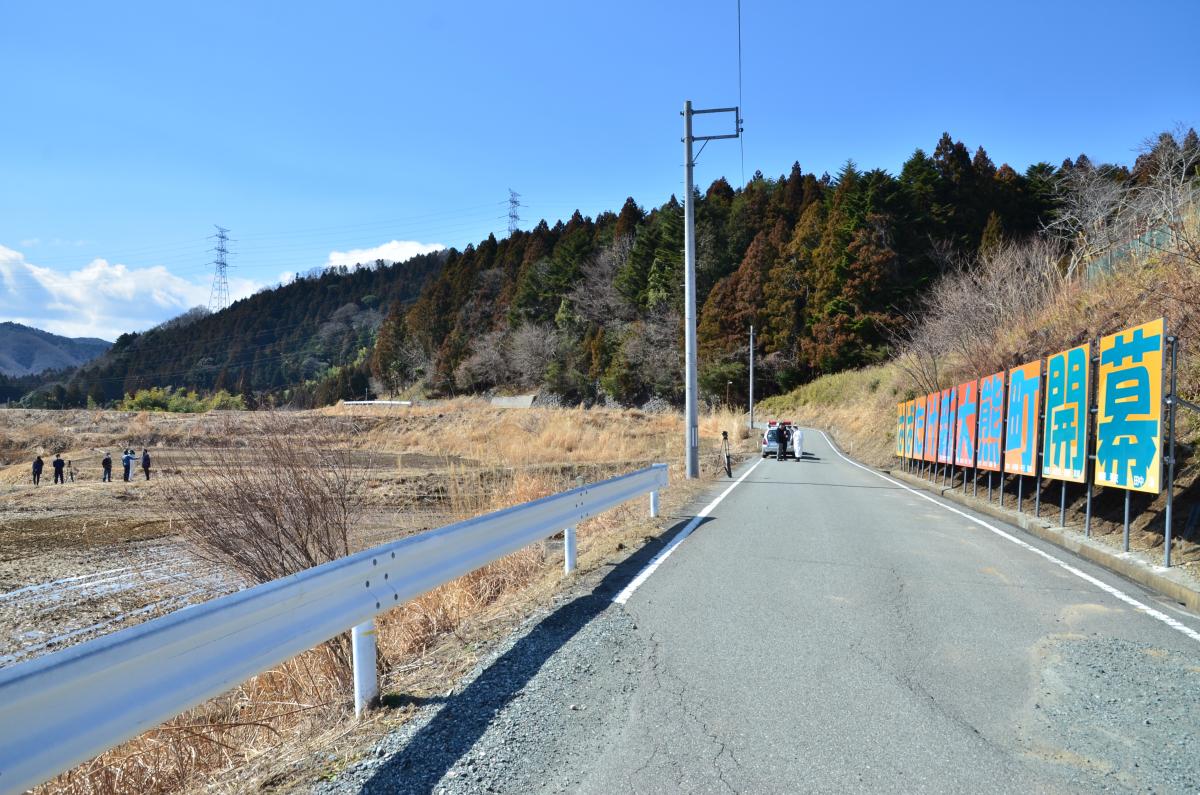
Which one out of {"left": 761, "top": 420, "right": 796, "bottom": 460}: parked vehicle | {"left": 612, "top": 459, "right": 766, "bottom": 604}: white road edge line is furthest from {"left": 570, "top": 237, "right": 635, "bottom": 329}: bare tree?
{"left": 612, "top": 459, "right": 766, "bottom": 604}: white road edge line

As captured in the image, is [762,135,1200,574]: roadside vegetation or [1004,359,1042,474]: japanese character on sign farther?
[1004,359,1042,474]: japanese character on sign

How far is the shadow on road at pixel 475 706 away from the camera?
11.2ft

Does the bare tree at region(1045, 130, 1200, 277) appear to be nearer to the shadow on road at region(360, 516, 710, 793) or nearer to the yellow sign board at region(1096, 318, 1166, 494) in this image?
the yellow sign board at region(1096, 318, 1166, 494)

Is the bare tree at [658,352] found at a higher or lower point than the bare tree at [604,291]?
lower

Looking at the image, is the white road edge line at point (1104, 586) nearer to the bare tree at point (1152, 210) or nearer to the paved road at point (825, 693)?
the paved road at point (825, 693)


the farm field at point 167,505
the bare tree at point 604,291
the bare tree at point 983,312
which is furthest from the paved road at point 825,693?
the bare tree at point 604,291

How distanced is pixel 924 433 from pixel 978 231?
4420 centimetres

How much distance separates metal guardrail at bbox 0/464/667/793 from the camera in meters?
2.48

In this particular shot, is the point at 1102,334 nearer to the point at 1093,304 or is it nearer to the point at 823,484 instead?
the point at 1093,304

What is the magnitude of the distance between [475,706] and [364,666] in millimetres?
682

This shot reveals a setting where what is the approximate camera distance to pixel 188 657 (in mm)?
3182

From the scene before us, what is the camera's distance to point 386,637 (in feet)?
22.9

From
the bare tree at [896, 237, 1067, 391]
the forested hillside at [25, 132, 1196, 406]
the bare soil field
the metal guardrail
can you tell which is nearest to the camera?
the metal guardrail

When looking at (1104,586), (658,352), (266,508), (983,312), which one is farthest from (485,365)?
(1104,586)
